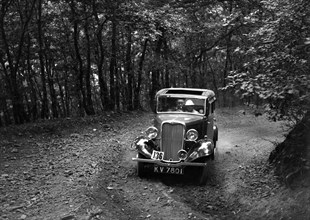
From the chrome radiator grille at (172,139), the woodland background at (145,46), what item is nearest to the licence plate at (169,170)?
the chrome radiator grille at (172,139)

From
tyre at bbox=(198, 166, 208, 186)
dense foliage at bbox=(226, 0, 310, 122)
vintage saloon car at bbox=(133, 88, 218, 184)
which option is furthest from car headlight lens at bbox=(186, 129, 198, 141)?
dense foliage at bbox=(226, 0, 310, 122)

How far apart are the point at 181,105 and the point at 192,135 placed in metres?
1.18

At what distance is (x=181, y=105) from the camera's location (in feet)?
30.9

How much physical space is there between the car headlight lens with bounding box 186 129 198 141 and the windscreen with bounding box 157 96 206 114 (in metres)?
0.85

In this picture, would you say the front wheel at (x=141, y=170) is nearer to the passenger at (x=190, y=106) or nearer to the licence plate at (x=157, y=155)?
the licence plate at (x=157, y=155)

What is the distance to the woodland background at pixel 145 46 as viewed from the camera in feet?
19.9

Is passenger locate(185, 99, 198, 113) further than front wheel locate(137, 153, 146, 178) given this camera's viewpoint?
Yes

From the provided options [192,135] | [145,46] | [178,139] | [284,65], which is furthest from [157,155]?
[145,46]

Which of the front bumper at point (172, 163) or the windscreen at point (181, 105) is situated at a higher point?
the windscreen at point (181, 105)

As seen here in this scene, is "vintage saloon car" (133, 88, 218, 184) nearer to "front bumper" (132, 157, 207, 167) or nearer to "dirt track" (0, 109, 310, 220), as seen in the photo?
"front bumper" (132, 157, 207, 167)

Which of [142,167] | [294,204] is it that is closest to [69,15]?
[142,167]

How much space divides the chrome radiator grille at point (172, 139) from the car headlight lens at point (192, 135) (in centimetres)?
17

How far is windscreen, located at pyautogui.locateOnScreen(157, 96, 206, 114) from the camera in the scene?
9.33 meters

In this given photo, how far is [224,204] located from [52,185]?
12.7 ft
